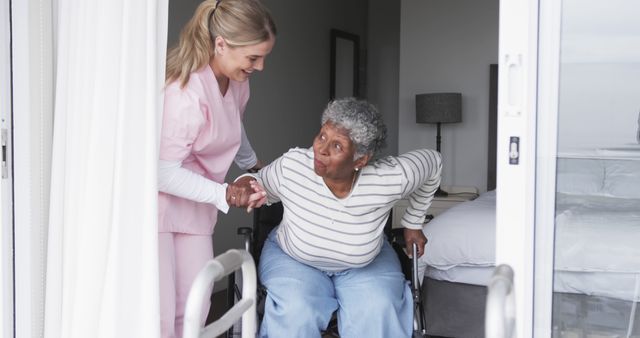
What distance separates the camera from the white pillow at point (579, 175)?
5.44 feet

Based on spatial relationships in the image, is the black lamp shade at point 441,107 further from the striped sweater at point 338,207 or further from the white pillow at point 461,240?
the striped sweater at point 338,207

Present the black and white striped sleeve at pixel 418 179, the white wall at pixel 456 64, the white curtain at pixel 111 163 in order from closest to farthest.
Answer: the white curtain at pixel 111 163 < the black and white striped sleeve at pixel 418 179 < the white wall at pixel 456 64

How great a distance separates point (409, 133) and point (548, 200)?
12.7ft

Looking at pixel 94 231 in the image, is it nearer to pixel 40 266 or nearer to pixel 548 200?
pixel 40 266

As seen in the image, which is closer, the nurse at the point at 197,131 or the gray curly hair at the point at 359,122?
the nurse at the point at 197,131

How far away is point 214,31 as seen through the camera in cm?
204

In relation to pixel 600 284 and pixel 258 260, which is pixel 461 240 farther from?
pixel 600 284

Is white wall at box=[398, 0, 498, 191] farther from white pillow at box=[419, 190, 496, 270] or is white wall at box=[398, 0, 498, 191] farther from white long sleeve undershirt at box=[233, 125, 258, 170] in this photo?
white long sleeve undershirt at box=[233, 125, 258, 170]

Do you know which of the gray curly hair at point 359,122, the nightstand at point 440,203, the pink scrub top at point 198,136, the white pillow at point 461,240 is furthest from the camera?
the nightstand at point 440,203

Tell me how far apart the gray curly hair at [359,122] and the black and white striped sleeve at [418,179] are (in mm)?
157

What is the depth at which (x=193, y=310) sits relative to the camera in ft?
4.21

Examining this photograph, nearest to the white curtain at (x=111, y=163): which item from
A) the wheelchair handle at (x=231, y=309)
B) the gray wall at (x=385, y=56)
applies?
the wheelchair handle at (x=231, y=309)

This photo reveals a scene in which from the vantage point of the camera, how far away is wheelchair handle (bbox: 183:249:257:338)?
50.6 inches

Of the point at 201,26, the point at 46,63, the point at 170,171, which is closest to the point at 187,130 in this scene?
the point at 170,171
